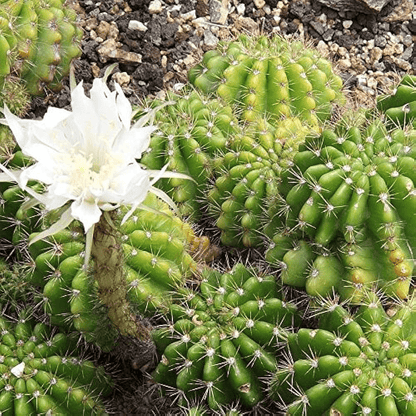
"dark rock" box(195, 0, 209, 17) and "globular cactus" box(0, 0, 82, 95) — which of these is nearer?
"globular cactus" box(0, 0, 82, 95)

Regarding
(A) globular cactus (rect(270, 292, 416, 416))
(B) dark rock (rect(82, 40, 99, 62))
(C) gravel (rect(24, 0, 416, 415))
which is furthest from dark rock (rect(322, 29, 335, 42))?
(A) globular cactus (rect(270, 292, 416, 416))

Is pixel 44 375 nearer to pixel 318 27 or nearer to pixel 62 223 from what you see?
pixel 62 223

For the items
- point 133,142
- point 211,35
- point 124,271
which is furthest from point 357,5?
point 133,142

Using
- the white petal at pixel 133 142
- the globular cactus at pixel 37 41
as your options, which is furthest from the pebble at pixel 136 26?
the white petal at pixel 133 142

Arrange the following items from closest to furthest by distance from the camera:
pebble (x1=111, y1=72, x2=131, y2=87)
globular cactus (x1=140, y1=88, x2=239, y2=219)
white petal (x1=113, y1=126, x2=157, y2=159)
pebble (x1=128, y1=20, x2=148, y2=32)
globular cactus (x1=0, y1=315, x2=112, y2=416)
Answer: white petal (x1=113, y1=126, x2=157, y2=159) < globular cactus (x1=0, y1=315, x2=112, y2=416) < globular cactus (x1=140, y1=88, x2=239, y2=219) < pebble (x1=111, y1=72, x2=131, y2=87) < pebble (x1=128, y1=20, x2=148, y2=32)

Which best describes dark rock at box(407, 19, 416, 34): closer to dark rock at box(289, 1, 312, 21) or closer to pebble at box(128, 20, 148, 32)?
dark rock at box(289, 1, 312, 21)

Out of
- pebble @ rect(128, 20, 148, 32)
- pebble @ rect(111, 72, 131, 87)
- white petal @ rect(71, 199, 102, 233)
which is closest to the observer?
white petal @ rect(71, 199, 102, 233)

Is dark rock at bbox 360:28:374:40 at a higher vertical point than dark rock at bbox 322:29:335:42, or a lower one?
higher

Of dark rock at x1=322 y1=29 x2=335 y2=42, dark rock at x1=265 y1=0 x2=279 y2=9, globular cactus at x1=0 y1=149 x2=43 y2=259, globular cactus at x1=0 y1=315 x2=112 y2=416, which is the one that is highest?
dark rock at x1=265 y1=0 x2=279 y2=9
